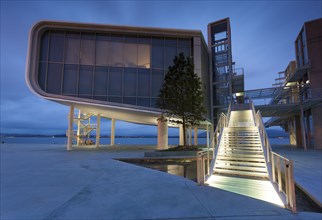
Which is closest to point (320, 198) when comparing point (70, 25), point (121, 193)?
point (121, 193)

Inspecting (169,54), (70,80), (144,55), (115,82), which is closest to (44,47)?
(70,80)

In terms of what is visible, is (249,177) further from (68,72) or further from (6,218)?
(68,72)

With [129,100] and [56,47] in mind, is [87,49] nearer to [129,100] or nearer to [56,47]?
[56,47]

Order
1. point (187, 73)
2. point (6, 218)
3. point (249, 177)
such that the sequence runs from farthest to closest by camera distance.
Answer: point (187, 73) → point (249, 177) → point (6, 218)

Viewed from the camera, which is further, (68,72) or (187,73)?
(68,72)

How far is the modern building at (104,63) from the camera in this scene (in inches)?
704

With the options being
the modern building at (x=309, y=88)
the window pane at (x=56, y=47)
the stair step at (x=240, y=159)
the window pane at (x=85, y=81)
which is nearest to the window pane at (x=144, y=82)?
the window pane at (x=85, y=81)

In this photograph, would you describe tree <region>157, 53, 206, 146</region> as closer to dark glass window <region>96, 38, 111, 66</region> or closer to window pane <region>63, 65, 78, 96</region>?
dark glass window <region>96, 38, 111, 66</region>

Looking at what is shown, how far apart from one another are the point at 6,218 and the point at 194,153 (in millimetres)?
11434

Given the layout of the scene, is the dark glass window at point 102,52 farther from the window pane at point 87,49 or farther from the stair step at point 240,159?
the stair step at point 240,159

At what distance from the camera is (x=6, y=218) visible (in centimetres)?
373

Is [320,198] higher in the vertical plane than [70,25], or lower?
lower

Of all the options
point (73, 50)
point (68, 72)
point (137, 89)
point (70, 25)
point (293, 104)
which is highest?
point (70, 25)

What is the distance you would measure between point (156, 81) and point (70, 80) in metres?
8.44
